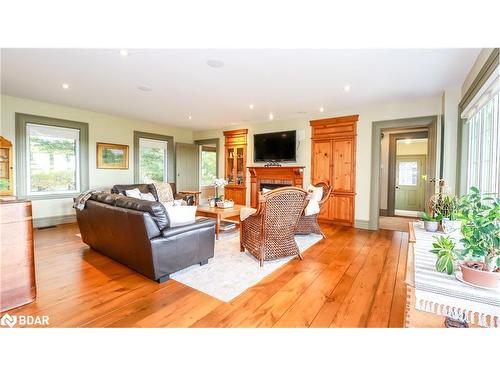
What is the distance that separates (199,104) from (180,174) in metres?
3.02

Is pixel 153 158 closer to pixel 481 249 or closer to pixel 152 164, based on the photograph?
pixel 152 164

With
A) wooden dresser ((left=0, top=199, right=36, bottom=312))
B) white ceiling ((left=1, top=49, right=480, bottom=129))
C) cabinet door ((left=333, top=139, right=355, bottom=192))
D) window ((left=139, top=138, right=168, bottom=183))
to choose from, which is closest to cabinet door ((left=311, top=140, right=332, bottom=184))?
cabinet door ((left=333, top=139, right=355, bottom=192))

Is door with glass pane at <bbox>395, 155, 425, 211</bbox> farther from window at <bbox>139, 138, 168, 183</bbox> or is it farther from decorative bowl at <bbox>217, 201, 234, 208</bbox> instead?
window at <bbox>139, 138, 168, 183</bbox>

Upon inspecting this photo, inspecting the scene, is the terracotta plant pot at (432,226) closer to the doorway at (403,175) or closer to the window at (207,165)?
the doorway at (403,175)

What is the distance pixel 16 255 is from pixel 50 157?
3.97m

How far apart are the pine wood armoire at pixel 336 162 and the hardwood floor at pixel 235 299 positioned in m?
2.03

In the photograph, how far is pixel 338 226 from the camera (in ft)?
17.2

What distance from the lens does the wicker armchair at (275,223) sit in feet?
9.27

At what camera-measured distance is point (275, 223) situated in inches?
116

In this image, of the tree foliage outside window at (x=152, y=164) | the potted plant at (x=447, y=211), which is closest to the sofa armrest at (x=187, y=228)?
the potted plant at (x=447, y=211)

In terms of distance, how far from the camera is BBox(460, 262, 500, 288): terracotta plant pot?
113 centimetres

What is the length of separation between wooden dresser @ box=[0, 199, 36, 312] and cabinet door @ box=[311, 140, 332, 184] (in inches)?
196
